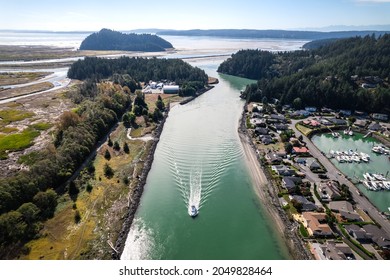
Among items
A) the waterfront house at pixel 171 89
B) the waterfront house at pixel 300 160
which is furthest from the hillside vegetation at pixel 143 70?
the waterfront house at pixel 300 160

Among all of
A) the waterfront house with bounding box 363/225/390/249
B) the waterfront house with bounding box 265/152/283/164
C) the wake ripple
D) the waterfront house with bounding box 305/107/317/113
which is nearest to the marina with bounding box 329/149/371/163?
the waterfront house with bounding box 265/152/283/164

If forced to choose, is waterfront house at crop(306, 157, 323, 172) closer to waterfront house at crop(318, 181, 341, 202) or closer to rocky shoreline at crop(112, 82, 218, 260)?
waterfront house at crop(318, 181, 341, 202)

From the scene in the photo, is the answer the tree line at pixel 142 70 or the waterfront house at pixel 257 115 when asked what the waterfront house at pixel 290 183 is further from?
the tree line at pixel 142 70

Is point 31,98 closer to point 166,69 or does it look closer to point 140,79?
point 140,79

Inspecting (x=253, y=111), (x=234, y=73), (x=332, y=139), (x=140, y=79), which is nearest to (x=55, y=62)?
(x=140, y=79)

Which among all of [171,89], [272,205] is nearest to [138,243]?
[272,205]

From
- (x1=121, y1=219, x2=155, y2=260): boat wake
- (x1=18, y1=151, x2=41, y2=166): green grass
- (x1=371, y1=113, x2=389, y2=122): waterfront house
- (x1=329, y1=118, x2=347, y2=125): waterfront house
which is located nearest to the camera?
(x1=121, y1=219, x2=155, y2=260): boat wake

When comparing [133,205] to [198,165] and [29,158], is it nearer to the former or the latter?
[198,165]
